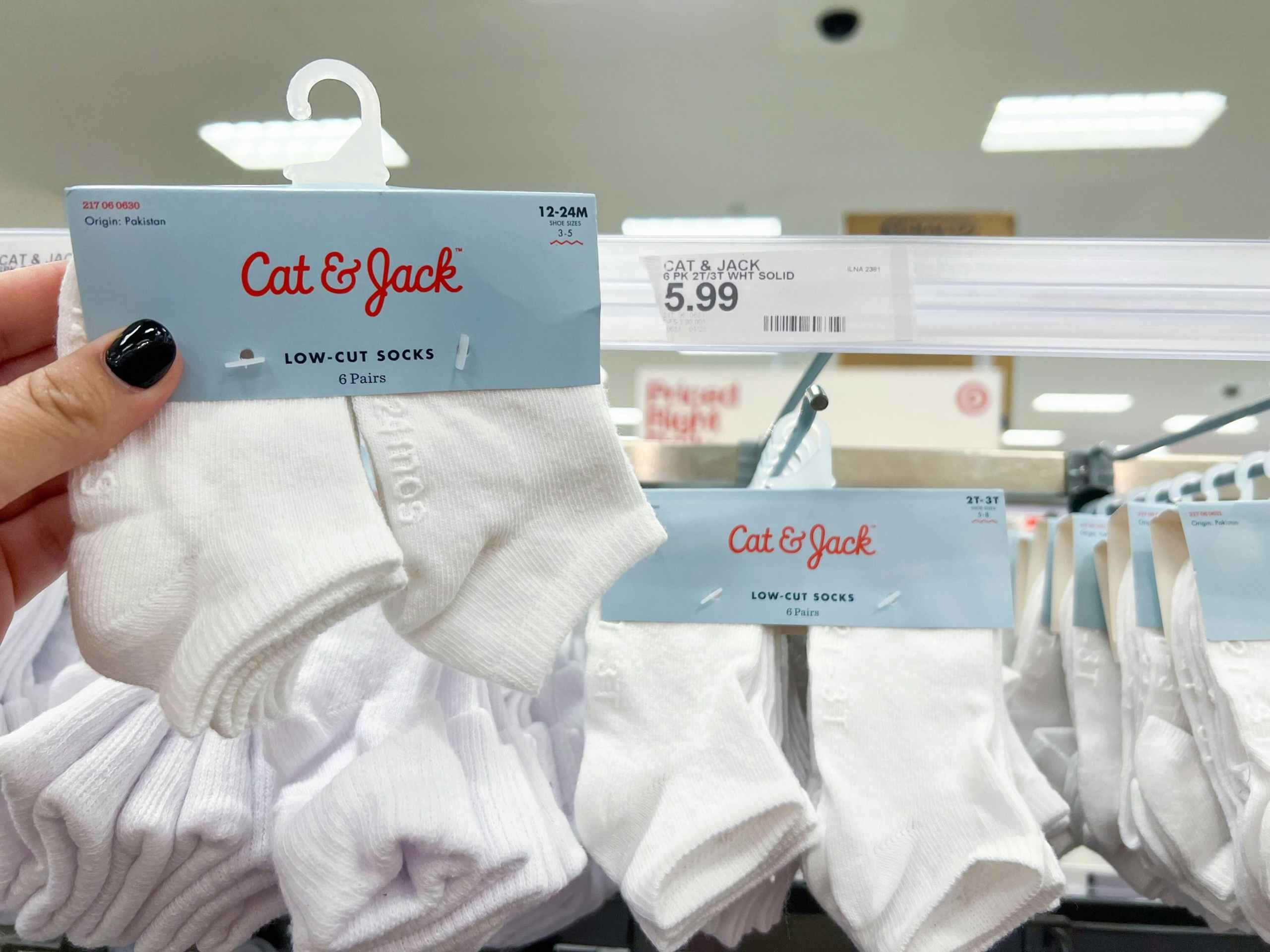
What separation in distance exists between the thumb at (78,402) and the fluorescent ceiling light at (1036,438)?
855cm

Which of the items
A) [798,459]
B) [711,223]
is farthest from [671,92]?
[798,459]

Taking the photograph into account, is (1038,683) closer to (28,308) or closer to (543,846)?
(543,846)

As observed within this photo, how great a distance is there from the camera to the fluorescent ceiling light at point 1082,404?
23.8ft

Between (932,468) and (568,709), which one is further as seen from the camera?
(932,468)

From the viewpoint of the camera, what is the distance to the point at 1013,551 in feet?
2.88

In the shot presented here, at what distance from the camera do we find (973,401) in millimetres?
2221

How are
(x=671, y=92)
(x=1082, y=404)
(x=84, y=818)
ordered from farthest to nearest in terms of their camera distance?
(x=1082, y=404) < (x=671, y=92) < (x=84, y=818)

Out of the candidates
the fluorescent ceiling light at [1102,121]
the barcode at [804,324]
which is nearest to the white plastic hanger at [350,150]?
the barcode at [804,324]

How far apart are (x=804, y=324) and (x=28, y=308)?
492 millimetres

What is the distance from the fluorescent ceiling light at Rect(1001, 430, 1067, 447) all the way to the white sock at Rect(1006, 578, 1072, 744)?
7943 millimetres

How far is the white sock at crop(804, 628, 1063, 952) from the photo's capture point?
535 mm

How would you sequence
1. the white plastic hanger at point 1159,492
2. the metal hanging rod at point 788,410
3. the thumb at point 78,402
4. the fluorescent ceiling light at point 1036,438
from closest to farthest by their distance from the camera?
the thumb at point 78,402 → the metal hanging rod at point 788,410 → the white plastic hanger at point 1159,492 → the fluorescent ceiling light at point 1036,438

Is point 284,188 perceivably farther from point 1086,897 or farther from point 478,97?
point 478,97

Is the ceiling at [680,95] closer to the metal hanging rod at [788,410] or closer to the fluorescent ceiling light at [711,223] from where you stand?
the fluorescent ceiling light at [711,223]
